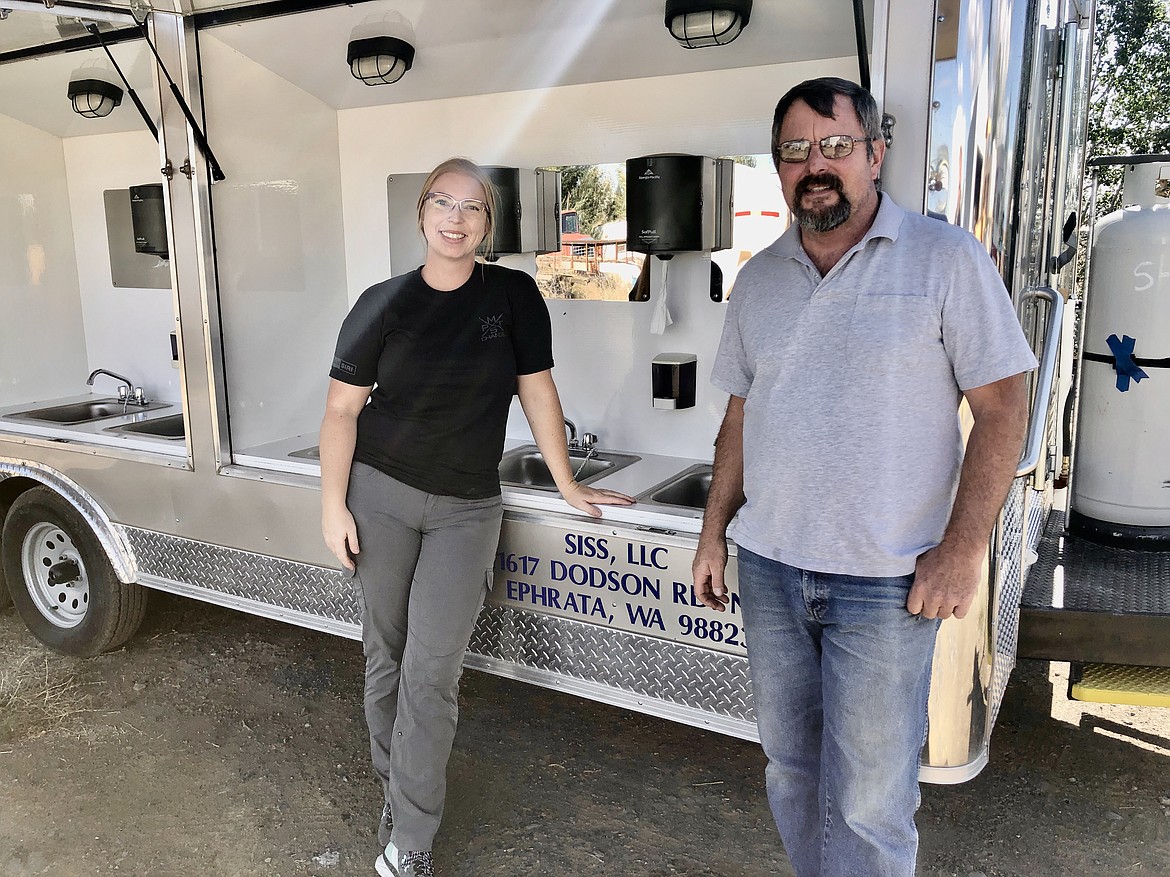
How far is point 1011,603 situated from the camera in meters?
2.35

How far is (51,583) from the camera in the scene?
3.95 meters

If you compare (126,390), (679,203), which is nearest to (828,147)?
(679,203)

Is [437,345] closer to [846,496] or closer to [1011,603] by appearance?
[846,496]

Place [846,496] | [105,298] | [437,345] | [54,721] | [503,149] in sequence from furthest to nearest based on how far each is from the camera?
[105,298] < [503,149] < [54,721] < [437,345] < [846,496]

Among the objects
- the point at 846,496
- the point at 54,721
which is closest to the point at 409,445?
the point at 846,496

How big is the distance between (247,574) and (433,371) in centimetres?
141

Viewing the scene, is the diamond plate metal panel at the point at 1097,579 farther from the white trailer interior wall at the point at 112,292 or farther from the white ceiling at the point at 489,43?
the white trailer interior wall at the point at 112,292

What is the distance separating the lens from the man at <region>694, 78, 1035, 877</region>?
164cm

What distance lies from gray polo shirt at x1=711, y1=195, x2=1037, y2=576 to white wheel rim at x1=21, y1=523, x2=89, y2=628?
324 centimetres

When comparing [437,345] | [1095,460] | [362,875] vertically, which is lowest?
[362,875]

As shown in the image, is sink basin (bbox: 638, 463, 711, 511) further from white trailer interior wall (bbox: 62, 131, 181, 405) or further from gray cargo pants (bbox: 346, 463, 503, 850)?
white trailer interior wall (bbox: 62, 131, 181, 405)

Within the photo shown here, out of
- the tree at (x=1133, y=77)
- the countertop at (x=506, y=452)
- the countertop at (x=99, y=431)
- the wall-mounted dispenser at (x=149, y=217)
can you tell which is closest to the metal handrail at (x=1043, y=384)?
the countertop at (x=506, y=452)

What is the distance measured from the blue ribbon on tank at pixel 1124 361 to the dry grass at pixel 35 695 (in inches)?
138

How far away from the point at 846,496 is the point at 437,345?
1.07 metres
